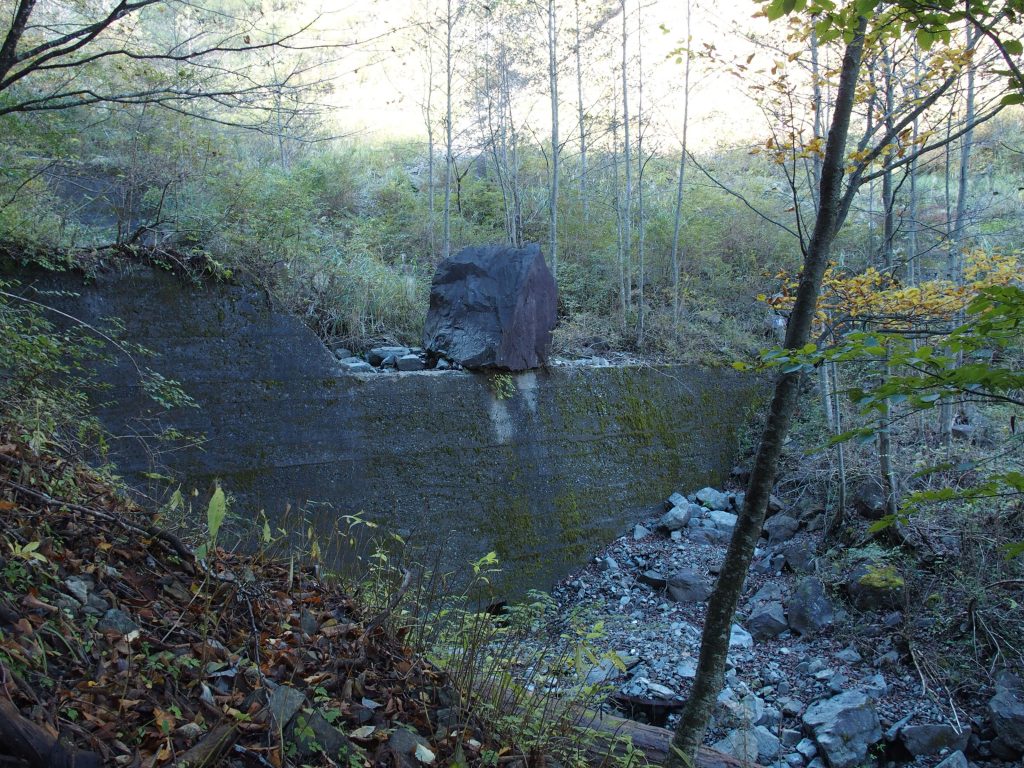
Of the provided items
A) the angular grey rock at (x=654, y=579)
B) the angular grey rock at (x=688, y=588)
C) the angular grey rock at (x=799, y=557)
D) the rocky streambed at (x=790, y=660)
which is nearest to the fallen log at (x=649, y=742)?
the rocky streambed at (x=790, y=660)

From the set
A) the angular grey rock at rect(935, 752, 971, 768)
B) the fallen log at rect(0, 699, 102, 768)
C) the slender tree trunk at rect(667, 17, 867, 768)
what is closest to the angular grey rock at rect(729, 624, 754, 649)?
the angular grey rock at rect(935, 752, 971, 768)

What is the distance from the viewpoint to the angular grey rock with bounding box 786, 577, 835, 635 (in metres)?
5.41

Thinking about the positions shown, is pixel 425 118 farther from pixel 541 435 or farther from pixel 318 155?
pixel 541 435

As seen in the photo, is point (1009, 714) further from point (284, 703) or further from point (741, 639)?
point (284, 703)

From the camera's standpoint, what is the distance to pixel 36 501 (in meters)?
2.41

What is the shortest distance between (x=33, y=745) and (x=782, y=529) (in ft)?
21.5

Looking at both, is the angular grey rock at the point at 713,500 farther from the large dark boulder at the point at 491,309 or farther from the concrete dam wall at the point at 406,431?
the large dark boulder at the point at 491,309

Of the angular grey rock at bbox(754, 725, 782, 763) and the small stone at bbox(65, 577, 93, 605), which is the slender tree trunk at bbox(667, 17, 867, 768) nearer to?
the angular grey rock at bbox(754, 725, 782, 763)

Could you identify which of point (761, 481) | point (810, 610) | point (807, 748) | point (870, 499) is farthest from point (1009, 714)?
point (761, 481)

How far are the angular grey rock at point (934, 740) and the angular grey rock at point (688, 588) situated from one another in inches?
83.4

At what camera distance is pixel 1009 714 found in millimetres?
4059

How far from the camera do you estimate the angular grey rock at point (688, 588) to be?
6156mm

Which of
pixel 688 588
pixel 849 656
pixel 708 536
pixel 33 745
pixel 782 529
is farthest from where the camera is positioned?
pixel 708 536

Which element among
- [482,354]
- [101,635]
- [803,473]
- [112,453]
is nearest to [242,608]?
[101,635]
